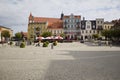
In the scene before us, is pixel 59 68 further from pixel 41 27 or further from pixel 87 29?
pixel 87 29

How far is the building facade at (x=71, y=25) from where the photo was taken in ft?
309

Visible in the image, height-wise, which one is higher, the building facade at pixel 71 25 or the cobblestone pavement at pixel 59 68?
the building facade at pixel 71 25

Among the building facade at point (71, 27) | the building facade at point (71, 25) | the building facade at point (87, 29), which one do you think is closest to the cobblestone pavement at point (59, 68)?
the building facade at point (71, 25)

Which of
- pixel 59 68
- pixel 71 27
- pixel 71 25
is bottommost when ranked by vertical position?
pixel 59 68

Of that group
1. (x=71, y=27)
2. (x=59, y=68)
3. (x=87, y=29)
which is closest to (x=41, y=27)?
(x=71, y=27)

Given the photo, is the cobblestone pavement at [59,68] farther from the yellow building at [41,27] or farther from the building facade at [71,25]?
the yellow building at [41,27]

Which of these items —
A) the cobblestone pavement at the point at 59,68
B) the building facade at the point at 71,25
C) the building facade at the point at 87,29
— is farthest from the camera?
the building facade at the point at 87,29

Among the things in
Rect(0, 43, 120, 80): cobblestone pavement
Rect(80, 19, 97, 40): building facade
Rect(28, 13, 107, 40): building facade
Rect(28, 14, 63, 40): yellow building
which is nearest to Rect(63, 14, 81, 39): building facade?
Rect(28, 13, 107, 40): building facade

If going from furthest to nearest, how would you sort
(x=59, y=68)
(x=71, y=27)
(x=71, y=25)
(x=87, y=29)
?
1. (x=71, y=25)
2. (x=87, y=29)
3. (x=71, y=27)
4. (x=59, y=68)

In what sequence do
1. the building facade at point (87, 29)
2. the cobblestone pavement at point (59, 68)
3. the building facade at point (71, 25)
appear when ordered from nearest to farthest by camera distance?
the cobblestone pavement at point (59, 68) → the building facade at point (71, 25) → the building facade at point (87, 29)

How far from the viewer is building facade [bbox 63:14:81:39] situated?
9425cm

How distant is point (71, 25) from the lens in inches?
3760

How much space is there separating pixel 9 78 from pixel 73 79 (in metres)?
2.84

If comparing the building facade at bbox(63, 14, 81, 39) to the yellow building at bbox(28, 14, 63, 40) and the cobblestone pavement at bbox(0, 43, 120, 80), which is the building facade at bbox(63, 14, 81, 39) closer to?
the yellow building at bbox(28, 14, 63, 40)
